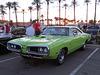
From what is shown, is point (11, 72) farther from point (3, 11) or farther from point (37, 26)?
point (3, 11)

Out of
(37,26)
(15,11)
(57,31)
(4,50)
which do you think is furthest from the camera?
(15,11)

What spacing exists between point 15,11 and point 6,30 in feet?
163

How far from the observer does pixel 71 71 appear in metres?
3.98

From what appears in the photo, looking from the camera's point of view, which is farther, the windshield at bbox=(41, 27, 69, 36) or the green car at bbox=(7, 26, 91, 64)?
the windshield at bbox=(41, 27, 69, 36)

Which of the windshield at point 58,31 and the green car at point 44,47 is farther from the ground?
the windshield at point 58,31

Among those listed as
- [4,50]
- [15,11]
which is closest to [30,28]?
[4,50]

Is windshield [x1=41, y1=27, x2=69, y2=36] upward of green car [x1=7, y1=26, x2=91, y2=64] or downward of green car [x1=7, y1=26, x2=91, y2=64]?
upward

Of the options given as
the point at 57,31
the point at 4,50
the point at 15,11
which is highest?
the point at 15,11

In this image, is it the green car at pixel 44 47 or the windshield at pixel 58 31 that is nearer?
the green car at pixel 44 47

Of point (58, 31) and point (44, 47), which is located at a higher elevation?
point (58, 31)

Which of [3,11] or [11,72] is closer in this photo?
[11,72]

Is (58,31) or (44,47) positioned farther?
(58,31)

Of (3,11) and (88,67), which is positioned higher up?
(3,11)

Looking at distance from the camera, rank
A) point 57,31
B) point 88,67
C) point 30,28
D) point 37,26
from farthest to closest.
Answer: point 37,26, point 30,28, point 57,31, point 88,67
